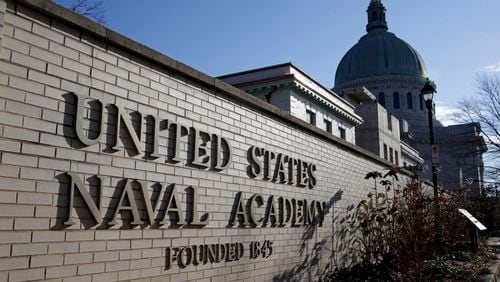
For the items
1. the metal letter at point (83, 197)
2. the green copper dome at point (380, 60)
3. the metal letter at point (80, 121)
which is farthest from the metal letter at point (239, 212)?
the green copper dome at point (380, 60)

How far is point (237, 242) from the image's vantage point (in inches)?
275

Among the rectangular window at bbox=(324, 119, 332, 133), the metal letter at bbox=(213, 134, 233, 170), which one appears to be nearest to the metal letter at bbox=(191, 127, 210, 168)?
the metal letter at bbox=(213, 134, 233, 170)

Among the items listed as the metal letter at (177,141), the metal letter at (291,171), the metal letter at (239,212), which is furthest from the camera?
the metal letter at (291,171)

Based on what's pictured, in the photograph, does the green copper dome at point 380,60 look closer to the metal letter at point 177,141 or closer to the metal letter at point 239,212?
the metal letter at point 239,212

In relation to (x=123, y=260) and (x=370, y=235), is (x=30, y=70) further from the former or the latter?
(x=370, y=235)

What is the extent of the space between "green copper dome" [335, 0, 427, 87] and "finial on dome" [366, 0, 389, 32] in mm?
8287

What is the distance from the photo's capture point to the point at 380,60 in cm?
7725

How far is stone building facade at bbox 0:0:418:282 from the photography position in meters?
4.07

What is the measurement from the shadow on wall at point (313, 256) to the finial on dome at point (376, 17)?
287ft

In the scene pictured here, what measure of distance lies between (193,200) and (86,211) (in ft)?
5.77

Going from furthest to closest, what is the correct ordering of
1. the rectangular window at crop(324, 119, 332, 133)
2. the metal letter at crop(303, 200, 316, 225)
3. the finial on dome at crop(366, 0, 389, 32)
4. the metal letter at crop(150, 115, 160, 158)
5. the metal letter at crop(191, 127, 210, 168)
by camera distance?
the finial on dome at crop(366, 0, 389, 32), the rectangular window at crop(324, 119, 332, 133), the metal letter at crop(303, 200, 316, 225), the metal letter at crop(191, 127, 210, 168), the metal letter at crop(150, 115, 160, 158)

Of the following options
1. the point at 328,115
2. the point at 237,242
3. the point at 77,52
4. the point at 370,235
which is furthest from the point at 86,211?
the point at 328,115

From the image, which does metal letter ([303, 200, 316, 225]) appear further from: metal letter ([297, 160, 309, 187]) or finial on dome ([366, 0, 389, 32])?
finial on dome ([366, 0, 389, 32])

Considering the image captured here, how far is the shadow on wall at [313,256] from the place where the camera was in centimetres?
881
